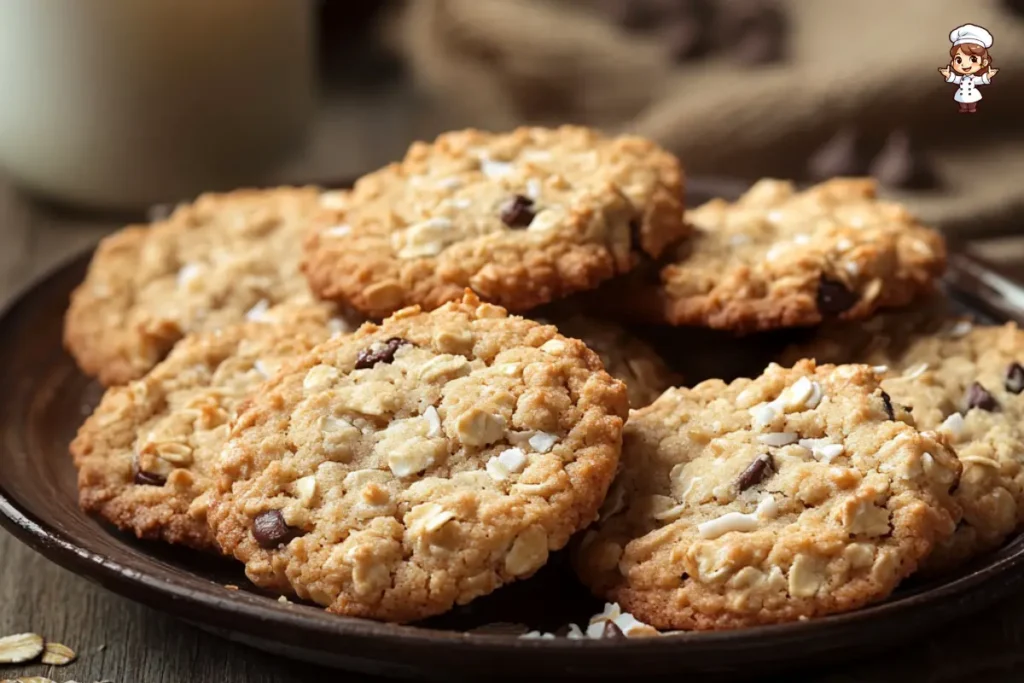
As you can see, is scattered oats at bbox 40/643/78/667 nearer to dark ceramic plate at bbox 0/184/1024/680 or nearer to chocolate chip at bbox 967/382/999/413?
dark ceramic plate at bbox 0/184/1024/680

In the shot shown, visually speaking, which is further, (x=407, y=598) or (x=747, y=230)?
(x=747, y=230)

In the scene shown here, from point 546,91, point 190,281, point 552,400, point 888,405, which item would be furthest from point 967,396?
point 546,91

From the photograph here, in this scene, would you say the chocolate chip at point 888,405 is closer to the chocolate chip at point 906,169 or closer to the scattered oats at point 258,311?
the scattered oats at point 258,311

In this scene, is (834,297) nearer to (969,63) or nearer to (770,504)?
(770,504)

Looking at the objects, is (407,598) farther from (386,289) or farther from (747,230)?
(747,230)

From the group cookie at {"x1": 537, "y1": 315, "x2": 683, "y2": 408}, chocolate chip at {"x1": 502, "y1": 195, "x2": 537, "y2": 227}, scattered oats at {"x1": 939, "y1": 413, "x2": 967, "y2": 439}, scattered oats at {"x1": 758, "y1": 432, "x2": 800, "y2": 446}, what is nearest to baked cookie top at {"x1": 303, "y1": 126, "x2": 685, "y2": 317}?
chocolate chip at {"x1": 502, "y1": 195, "x2": 537, "y2": 227}

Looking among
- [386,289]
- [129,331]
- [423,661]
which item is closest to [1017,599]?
[423,661]
